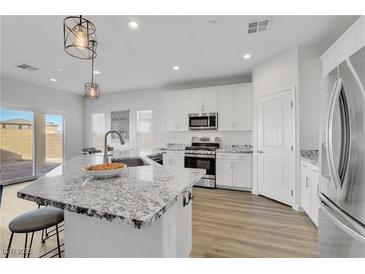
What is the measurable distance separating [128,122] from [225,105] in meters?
3.38

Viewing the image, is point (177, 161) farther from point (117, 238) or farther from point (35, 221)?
point (117, 238)

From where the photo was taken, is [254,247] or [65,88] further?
[65,88]

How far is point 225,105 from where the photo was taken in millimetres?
4594

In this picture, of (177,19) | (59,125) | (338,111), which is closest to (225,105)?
(177,19)

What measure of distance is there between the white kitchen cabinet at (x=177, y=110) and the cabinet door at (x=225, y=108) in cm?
89

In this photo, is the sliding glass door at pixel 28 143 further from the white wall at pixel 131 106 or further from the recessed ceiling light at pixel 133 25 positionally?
the recessed ceiling light at pixel 133 25

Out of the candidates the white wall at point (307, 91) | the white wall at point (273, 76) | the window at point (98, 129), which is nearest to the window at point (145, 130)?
the window at point (98, 129)

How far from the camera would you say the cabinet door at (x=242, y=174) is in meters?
4.10

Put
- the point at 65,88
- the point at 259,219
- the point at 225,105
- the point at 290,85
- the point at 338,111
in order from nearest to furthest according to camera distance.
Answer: the point at 338,111 → the point at 259,219 → the point at 290,85 → the point at 225,105 → the point at 65,88

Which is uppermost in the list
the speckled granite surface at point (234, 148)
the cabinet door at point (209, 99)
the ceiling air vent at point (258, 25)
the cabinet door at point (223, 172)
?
the ceiling air vent at point (258, 25)

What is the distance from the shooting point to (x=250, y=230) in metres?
2.43

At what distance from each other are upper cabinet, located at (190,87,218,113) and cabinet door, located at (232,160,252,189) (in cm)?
147

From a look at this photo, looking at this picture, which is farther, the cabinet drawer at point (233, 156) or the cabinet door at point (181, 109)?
the cabinet door at point (181, 109)

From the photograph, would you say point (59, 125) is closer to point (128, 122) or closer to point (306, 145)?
point (128, 122)
